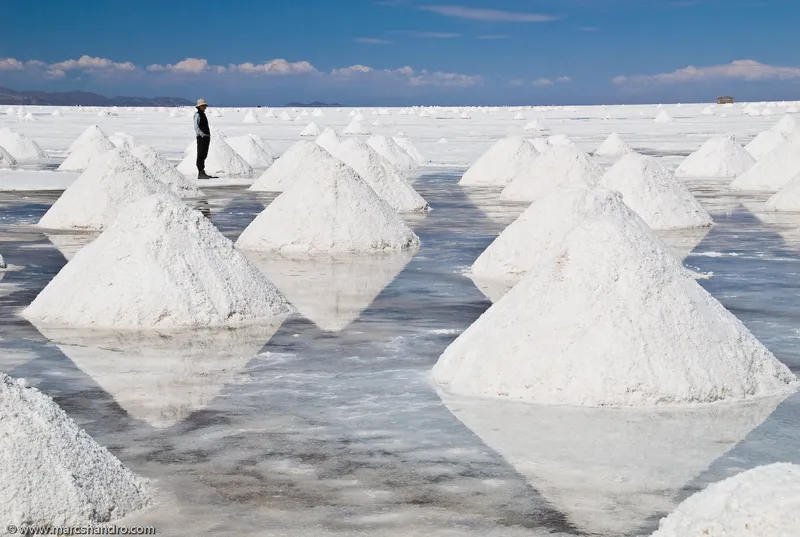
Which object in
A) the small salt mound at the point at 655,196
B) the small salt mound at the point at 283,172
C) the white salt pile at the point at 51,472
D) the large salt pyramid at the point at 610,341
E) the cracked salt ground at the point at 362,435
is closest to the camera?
the white salt pile at the point at 51,472

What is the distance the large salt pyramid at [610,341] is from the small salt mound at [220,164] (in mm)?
18503

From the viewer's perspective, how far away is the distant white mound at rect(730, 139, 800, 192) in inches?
850

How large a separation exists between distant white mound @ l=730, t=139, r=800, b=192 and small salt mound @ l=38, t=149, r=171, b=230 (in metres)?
11.3

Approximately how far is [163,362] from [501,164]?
17013mm

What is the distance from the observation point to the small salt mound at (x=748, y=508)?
3047mm

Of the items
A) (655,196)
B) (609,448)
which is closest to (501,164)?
(655,196)

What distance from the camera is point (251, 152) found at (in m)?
28.7

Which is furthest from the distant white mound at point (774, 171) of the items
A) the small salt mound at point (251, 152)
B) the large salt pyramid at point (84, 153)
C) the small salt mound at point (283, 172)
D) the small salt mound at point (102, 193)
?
the large salt pyramid at point (84, 153)

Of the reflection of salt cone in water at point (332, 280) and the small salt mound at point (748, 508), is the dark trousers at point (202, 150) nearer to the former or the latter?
the reflection of salt cone in water at point (332, 280)

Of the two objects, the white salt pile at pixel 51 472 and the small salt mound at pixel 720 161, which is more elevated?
the white salt pile at pixel 51 472

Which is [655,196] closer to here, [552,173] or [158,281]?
[552,173]

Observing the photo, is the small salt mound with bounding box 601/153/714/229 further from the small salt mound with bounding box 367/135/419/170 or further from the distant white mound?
the small salt mound with bounding box 367/135/419/170

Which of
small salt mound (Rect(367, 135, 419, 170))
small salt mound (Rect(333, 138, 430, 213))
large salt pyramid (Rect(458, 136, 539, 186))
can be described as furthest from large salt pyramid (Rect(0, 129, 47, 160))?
small salt mound (Rect(333, 138, 430, 213))

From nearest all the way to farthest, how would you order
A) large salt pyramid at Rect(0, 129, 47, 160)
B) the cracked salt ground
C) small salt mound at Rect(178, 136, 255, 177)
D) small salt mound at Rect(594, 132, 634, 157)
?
the cracked salt ground
small salt mound at Rect(178, 136, 255, 177)
large salt pyramid at Rect(0, 129, 47, 160)
small salt mound at Rect(594, 132, 634, 157)
